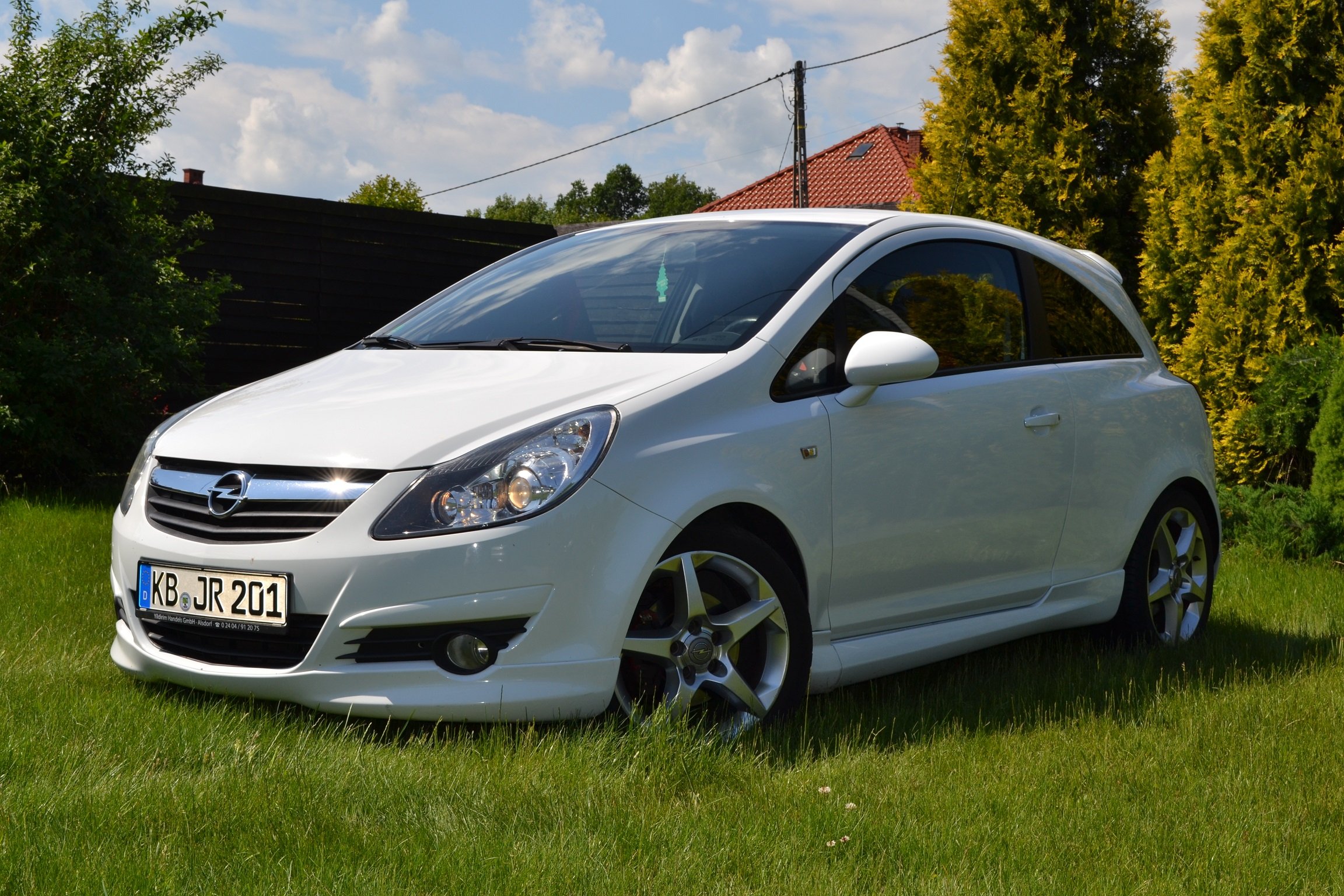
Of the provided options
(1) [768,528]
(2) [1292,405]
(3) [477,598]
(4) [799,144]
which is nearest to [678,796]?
(3) [477,598]

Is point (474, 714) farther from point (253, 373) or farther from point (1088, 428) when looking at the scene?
point (253, 373)

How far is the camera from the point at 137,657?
3.78m

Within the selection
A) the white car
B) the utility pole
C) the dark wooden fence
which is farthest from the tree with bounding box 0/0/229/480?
the utility pole

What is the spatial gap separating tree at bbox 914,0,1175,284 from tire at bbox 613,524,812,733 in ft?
22.2

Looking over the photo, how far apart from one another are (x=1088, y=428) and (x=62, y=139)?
6.41 m

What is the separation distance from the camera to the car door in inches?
159

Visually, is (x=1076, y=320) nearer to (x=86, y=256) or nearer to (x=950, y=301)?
(x=950, y=301)

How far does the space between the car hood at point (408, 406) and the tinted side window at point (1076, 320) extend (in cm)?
178

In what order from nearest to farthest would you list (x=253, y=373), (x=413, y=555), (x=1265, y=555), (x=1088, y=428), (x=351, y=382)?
(x=413, y=555)
(x=351, y=382)
(x=1088, y=428)
(x=1265, y=555)
(x=253, y=373)

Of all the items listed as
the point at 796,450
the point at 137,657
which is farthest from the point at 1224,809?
the point at 137,657

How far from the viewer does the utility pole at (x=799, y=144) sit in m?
29.6

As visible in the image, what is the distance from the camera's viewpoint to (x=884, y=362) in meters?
3.92

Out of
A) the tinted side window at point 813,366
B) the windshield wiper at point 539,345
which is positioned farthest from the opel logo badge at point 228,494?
the tinted side window at point 813,366

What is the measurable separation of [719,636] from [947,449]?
3.63 feet
